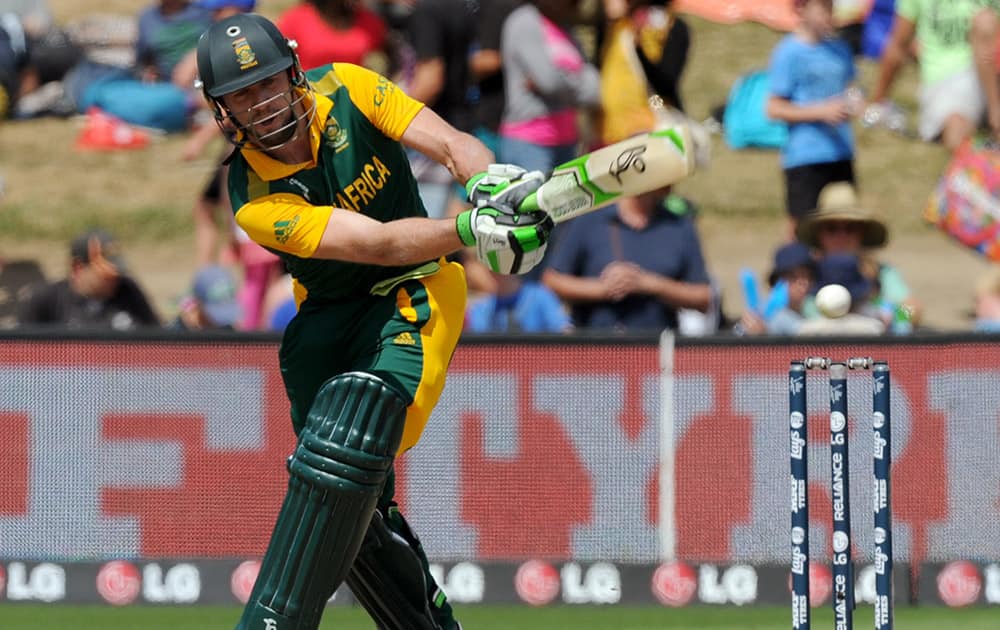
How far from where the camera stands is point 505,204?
169 inches

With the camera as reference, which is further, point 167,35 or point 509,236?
point 167,35

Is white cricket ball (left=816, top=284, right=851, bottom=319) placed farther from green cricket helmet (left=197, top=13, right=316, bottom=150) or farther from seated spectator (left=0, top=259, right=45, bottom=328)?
seated spectator (left=0, top=259, right=45, bottom=328)

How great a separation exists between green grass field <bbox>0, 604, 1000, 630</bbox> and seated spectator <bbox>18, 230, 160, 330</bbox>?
6.02ft

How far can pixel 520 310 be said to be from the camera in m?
8.17

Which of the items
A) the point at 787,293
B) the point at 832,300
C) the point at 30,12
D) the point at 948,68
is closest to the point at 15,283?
the point at 30,12

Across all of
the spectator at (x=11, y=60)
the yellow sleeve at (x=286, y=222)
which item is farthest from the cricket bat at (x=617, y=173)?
the spectator at (x=11, y=60)

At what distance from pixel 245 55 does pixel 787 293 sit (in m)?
4.17

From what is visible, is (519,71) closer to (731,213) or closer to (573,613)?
(573,613)

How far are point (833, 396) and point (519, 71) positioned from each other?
441cm

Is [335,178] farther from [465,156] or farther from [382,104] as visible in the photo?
[465,156]

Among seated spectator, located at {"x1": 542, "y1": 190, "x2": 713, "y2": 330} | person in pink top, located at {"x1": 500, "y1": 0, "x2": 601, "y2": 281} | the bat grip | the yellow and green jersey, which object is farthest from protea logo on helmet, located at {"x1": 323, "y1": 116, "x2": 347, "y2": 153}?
person in pink top, located at {"x1": 500, "y1": 0, "x2": 601, "y2": 281}

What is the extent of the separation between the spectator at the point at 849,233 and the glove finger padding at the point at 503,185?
4.12m

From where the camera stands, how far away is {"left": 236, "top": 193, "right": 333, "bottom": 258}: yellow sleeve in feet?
15.5

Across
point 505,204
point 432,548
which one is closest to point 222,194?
→ point 432,548
